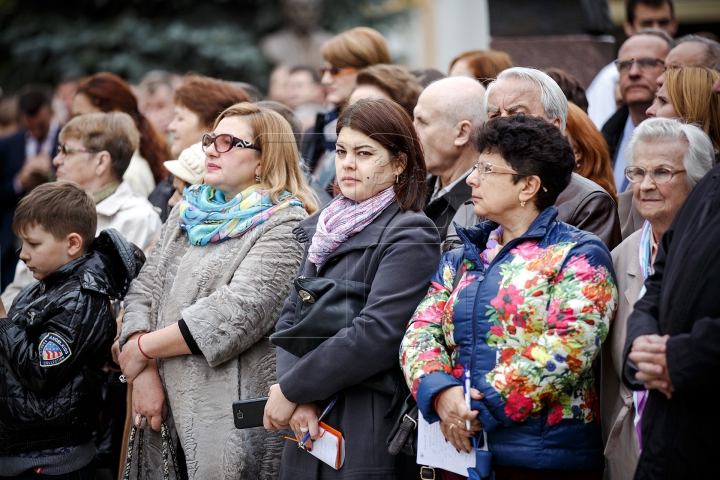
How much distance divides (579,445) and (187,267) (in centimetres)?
194

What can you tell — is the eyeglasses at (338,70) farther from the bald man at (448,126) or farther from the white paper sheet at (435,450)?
the white paper sheet at (435,450)

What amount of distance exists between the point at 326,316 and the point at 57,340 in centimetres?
135

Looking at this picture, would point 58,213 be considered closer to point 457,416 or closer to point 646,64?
point 457,416

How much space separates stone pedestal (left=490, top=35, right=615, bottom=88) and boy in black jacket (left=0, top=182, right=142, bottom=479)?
13.8 ft

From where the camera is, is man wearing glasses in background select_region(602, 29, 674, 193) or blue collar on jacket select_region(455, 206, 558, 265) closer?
blue collar on jacket select_region(455, 206, 558, 265)

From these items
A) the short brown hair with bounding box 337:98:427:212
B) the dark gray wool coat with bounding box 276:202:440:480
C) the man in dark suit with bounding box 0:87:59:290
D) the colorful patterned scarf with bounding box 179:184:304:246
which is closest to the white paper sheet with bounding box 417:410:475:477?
the dark gray wool coat with bounding box 276:202:440:480

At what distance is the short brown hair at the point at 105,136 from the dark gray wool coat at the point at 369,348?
7.21 feet

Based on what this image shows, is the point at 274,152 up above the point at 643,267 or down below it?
above

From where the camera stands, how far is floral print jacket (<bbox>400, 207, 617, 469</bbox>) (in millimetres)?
2875

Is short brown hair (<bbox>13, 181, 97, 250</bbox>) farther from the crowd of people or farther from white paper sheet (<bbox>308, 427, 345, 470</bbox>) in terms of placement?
white paper sheet (<bbox>308, 427, 345, 470</bbox>)

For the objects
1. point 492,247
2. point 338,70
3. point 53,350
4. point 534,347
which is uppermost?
point 338,70

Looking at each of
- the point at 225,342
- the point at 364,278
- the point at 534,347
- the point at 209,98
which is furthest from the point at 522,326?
the point at 209,98

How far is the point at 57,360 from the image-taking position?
3.84 metres

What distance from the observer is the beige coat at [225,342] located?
12.4 feet
